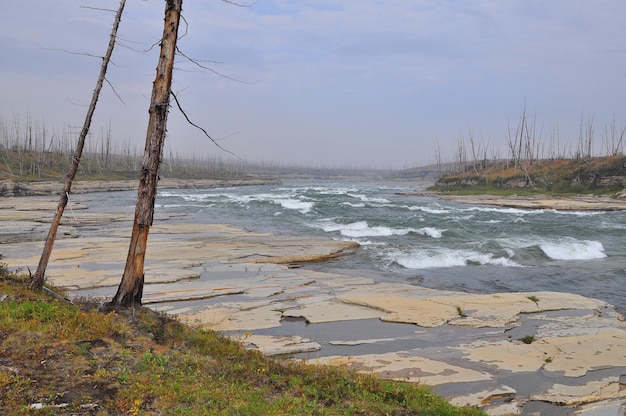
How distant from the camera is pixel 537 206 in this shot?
161 ft

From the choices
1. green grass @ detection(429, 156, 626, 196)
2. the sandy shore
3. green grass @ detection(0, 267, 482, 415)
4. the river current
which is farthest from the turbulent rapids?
green grass @ detection(429, 156, 626, 196)

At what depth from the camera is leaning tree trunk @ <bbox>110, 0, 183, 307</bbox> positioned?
7180mm

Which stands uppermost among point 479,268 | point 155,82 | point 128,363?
point 155,82

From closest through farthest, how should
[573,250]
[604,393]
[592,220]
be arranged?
[604,393], [573,250], [592,220]

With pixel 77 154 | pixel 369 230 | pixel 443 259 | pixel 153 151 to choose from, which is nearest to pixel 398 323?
pixel 153 151

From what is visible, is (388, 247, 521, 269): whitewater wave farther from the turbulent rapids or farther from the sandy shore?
the sandy shore

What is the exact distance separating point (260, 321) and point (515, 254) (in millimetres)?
14858

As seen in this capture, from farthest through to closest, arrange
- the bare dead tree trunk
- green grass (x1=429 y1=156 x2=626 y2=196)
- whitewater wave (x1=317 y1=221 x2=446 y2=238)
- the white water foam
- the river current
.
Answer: green grass (x1=429 y1=156 x2=626 y2=196)
whitewater wave (x1=317 y1=221 x2=446 y2=238)
the white water foam
the river current
the bare dead tree trunk

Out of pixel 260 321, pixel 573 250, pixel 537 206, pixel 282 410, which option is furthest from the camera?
pixel 537 206

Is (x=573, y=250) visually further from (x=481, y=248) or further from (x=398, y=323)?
(x=398, y=323)

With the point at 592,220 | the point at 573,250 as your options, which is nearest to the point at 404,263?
the point at 573,250

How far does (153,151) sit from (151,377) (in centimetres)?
342

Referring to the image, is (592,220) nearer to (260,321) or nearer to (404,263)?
(404,263)

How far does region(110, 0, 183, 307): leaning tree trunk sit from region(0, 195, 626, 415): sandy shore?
2.15m
